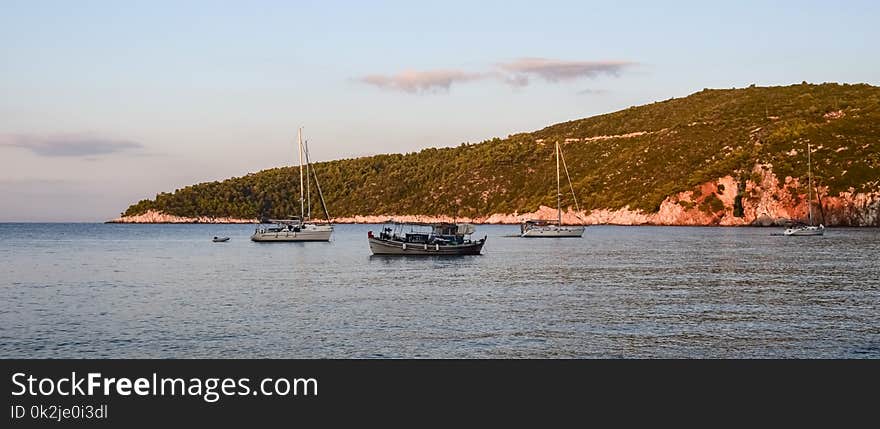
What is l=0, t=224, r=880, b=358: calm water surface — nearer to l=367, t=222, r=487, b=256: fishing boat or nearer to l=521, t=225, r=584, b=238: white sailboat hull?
l=367, t=222, r=487, b=256: fishing boat

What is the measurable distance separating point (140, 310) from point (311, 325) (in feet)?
30.4

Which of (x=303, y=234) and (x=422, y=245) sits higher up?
(x=303, y=234)

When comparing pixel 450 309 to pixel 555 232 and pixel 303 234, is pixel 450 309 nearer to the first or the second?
pixel 303 234

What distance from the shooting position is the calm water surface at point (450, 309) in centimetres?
2712

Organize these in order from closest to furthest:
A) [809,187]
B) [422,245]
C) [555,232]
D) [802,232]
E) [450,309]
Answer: [450,309] < [422,245] < [802,232] < [555,232] < [809,187]

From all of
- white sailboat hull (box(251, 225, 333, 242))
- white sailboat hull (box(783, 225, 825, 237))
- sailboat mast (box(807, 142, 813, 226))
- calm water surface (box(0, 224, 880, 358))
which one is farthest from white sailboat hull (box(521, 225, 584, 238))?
calm water surface (box(0, 224, 880, 358))

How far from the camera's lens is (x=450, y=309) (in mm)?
36688

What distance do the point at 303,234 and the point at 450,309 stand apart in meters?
77.5

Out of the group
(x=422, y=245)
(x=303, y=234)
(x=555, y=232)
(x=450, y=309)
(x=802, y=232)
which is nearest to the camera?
(x=450, y=309)

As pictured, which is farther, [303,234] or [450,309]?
[303,234]

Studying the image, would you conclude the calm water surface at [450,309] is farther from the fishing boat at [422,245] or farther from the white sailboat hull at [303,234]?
the white sailboat hull at [303,234]

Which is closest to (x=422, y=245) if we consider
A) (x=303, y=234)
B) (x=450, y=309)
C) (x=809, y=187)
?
(x=303, y=234)
